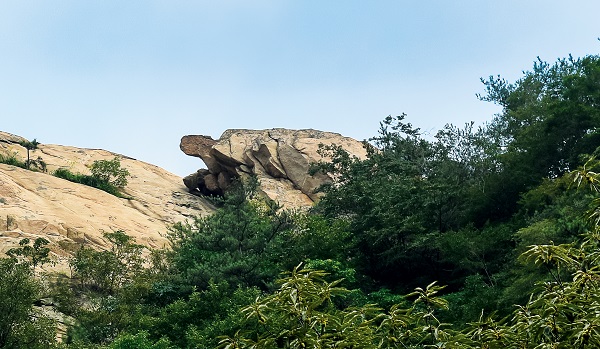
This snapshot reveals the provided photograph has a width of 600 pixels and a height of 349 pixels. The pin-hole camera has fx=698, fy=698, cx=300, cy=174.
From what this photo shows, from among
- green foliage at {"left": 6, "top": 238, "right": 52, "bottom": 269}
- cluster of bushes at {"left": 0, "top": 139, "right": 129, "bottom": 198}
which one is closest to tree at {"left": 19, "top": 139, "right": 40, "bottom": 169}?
cluster of bushes at {"left": 0, "top": 139, "right": 129, "bottom": 198}

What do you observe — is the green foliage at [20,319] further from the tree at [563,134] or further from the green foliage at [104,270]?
the tree at [563,134]

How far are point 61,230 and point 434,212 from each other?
1837 centimetres

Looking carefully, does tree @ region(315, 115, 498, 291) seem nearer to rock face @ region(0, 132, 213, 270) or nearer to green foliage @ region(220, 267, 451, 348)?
rock face @ region(0, 132, 213, 270)

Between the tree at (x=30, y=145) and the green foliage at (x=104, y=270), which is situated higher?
the tree at (x=30, y=145)

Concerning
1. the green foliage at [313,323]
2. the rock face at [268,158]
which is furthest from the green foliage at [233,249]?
the rock face at [268,158]

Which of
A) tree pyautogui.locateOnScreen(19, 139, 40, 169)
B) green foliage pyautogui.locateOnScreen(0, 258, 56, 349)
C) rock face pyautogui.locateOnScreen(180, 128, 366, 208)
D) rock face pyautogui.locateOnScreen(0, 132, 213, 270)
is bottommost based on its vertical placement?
green foliage pyautogui.locateOnScreen(0, 258, 56, 349)

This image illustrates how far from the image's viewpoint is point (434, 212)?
25109 mm

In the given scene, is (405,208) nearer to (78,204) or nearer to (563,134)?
(563,134)

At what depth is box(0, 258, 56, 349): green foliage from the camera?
19.2m

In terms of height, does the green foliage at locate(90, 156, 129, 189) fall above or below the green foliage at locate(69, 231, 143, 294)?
above

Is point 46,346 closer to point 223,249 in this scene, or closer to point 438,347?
point 223,249

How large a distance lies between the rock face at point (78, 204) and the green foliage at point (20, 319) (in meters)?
10.3

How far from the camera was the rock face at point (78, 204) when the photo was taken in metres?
32.8

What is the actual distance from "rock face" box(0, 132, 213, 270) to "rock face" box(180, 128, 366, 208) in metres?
2.35
